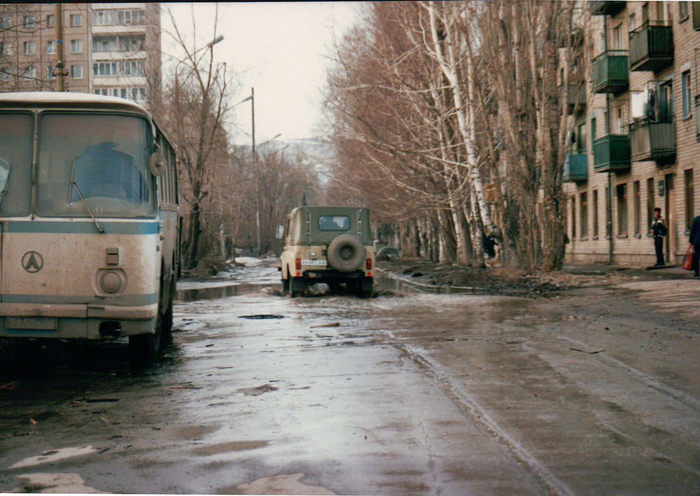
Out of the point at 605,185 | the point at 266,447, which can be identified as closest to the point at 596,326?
the point at 266,447

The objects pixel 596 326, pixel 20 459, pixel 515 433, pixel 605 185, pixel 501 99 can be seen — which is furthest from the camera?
pixel 605 185

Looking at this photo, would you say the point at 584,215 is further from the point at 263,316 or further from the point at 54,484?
the point at 54,484

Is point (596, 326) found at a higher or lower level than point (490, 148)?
lower

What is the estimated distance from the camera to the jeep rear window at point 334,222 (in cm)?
2473

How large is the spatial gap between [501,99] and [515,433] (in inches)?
856

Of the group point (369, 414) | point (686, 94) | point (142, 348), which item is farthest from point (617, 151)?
point (369, 414)

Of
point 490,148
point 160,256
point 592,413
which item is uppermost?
point 490,148

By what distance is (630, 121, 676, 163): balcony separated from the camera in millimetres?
34281

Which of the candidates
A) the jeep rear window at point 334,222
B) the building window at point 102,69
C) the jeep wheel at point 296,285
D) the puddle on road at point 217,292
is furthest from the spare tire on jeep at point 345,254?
the building window at point 102,69

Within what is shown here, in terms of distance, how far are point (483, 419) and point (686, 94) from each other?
28641mm

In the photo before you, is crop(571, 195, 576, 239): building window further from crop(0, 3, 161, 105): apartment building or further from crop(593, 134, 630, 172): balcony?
crop(0, 3, 161, 105): apartment building

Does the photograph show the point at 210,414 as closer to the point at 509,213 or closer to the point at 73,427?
the point at 73,427

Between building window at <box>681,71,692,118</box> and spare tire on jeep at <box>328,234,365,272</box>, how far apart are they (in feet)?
48.4

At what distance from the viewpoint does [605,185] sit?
43.9m
